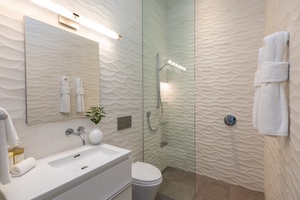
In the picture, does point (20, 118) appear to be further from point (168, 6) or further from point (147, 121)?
point (168, 6)

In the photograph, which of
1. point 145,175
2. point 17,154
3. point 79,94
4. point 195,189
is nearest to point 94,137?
point 79,94

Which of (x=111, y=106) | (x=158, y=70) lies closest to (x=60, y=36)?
(x=111, y=106)

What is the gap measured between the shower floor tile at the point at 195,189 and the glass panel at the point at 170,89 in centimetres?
3

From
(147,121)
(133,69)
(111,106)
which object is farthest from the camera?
(147,121)

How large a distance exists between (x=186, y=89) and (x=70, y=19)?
162 centimetres

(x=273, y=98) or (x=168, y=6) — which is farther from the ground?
(x=168, y=6)

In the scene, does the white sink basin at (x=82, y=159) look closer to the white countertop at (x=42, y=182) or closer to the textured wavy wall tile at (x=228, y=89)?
the white countertop at (x=42, y=182)

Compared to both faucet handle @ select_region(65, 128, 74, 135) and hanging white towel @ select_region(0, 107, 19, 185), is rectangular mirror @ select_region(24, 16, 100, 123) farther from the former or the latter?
hanging white towel @ select_region(0, 107, 19, 185)

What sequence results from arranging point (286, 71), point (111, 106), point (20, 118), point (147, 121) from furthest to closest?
1. point (147, 121)
2. point (111, 106)
3. point (20, 118)
4. point (286, 71)

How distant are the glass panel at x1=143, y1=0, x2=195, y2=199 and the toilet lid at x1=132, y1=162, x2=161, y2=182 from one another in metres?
0.45

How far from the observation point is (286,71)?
842 millimetres

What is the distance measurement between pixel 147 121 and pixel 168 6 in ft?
6.10

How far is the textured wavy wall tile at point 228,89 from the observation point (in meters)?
1.97

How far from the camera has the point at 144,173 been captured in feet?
5.13
